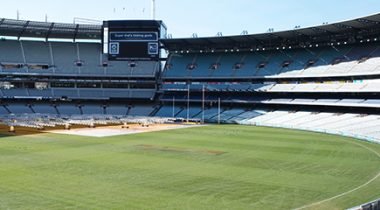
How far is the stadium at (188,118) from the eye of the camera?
1978 cm

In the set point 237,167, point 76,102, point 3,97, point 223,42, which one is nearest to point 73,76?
point 76,102

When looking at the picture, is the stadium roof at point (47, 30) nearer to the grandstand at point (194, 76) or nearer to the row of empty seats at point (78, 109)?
the grandstand at point (194, 76)

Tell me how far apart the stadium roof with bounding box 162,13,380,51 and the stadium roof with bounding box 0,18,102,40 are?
47.1 feet

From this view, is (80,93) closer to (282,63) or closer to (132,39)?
(132,39)

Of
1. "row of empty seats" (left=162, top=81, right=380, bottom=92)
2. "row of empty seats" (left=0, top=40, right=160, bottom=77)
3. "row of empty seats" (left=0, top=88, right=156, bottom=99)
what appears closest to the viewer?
"row of empty seats" (left=162, top=81, right=380, bottom=92)

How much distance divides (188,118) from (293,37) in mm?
22653

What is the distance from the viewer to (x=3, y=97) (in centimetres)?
7894

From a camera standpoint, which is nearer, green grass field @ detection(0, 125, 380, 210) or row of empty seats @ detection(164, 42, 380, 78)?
green grass field @ detection(0, 125, 380, 210)

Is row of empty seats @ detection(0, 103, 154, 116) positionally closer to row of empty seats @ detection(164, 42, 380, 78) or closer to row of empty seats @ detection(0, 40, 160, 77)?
row of empty seats @ detection(0, 40, 160, 77)

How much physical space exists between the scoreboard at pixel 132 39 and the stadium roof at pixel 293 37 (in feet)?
13.0

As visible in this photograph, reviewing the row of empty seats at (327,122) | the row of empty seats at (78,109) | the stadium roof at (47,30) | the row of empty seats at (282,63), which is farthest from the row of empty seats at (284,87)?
the stadium roof at (47,30)

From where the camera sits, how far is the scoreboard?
78588 millimetres

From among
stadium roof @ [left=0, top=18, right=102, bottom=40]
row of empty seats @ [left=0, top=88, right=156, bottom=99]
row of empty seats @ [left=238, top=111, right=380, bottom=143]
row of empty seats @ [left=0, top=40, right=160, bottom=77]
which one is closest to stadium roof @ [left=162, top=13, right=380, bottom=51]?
row of empty seats @ [left=0, top=40, right=160, bottom=77]

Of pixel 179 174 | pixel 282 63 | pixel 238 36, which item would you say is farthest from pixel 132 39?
pixel 179 174
